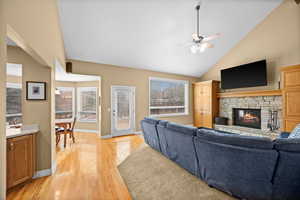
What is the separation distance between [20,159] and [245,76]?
6.74 meters

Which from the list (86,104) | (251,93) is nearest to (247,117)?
(251,93)

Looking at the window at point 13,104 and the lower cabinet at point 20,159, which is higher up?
the window at point 13,104

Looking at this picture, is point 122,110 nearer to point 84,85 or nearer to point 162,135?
point 84,85

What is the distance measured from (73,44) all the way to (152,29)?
2.53 metres

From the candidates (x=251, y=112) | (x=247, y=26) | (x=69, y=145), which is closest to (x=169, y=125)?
(x=69, y=145)

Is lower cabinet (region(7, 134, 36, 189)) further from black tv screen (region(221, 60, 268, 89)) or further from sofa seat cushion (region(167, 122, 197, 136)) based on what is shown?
black tv screen (region(221, 60, 268, 89))

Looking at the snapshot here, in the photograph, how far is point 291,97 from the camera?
12.0 ft

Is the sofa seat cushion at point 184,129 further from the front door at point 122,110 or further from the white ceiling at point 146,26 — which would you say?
the front door at point 122,110

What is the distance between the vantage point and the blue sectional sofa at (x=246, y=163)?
1.45 metres

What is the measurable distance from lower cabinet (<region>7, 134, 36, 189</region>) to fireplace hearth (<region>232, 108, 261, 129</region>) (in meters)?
6.61

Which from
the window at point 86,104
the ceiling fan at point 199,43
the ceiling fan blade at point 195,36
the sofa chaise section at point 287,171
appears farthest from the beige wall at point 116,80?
the sofa chaise section at point 287,171

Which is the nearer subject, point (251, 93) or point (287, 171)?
point (287, 171)

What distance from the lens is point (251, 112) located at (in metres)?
5.12

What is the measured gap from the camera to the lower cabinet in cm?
207
